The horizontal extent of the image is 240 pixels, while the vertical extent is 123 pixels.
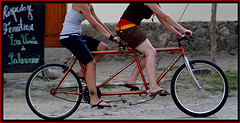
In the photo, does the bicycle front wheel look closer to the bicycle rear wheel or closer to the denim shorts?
the denim shorts

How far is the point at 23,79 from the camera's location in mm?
6902

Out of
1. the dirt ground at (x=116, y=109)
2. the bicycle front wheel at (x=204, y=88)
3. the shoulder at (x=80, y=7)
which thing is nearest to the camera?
Answer: the shoulder at (x=80, y=7)

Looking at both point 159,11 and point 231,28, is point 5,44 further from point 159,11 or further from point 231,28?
point 231,28

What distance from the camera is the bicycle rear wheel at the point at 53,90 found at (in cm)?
429

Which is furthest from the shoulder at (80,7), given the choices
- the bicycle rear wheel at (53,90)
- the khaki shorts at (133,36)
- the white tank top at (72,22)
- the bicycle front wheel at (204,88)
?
the bicycle front wheel at (204,88)

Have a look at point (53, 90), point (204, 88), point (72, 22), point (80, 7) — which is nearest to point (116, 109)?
point (53, 90)

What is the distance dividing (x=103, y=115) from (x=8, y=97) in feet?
6.41

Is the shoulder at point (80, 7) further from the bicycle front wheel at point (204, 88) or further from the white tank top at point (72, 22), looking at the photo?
the bicycle front wheel at point (204, 88)

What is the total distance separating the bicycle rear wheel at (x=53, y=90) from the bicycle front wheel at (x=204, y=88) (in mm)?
1212

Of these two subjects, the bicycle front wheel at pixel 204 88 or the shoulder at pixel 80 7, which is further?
the bicycle front wheel at pixel 204 88

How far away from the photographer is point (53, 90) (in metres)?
4.34

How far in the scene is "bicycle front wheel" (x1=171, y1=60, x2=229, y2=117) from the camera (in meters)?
4.31

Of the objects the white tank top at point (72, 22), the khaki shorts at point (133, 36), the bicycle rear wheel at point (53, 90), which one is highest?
the white tank top at point (72, 22)

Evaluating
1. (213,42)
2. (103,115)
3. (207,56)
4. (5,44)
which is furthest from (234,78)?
(5,44)
